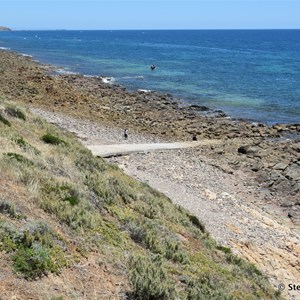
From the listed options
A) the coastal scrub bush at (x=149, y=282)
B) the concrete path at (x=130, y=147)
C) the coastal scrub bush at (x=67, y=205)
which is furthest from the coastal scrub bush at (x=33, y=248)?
the concrete path at (x=130, y=147)

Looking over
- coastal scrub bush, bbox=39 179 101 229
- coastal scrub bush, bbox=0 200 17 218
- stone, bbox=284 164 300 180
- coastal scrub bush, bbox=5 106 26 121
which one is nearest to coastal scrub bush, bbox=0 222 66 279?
coastal scrub bush, bbox=0 200 17 218

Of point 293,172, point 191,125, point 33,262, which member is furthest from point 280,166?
point 33,262

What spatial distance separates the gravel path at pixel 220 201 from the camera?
A: 1586cm

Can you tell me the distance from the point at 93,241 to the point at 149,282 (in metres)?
1.87

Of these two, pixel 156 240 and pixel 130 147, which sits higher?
pixel 156 240

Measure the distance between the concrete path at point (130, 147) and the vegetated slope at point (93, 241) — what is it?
34.5ft

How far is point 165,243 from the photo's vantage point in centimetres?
1131

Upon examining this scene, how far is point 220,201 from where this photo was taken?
21328 mm

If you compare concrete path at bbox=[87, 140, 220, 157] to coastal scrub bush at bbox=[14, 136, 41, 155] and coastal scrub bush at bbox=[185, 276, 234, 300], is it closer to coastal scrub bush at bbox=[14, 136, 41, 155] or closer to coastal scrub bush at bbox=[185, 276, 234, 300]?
coastal scrub bush at bbox=[14, 136, 41, 155]

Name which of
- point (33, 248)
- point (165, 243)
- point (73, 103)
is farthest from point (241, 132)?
point (33, 248)

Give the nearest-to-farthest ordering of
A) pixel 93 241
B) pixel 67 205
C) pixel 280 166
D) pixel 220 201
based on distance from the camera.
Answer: pixel 93 241 < pixel 67 205 < pixel 220 201 < pixel 280 166

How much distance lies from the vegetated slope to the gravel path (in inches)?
82.0

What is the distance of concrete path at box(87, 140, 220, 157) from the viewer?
87.5ft

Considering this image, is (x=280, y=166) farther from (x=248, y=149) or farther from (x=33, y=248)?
(x=33, y=248)
